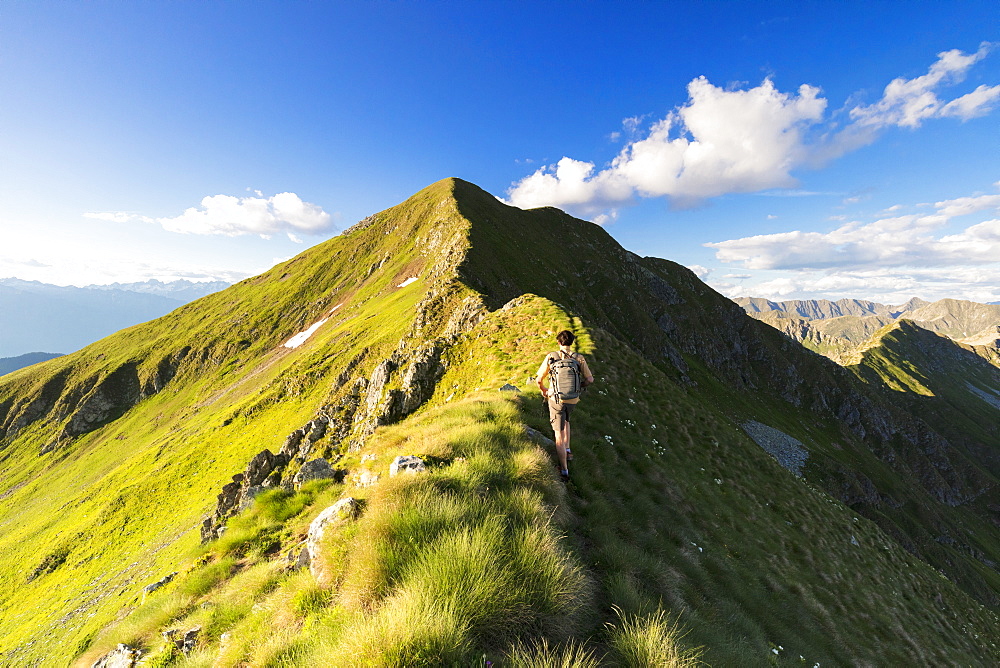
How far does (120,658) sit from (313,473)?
584 cm

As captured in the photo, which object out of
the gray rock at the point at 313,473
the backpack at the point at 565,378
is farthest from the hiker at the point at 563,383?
the gray rock at the point at 313,473

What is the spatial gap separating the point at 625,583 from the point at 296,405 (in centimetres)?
5740

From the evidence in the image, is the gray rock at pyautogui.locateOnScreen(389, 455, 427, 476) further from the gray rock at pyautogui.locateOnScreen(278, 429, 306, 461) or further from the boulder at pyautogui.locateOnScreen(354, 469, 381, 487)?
the gray rock at pyautogui.locateOnScreen(278, 429, 306, 461)

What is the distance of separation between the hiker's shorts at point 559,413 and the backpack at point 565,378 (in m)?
0.20

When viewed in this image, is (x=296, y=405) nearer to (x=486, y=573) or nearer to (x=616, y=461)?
(x=616, y=461)

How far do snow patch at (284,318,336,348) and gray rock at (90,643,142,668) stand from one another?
89351 millimetres

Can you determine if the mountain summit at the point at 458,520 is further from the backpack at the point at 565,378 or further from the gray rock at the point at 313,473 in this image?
the backpack at the point at 565,378

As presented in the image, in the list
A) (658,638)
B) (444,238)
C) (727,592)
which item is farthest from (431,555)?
(444,238)

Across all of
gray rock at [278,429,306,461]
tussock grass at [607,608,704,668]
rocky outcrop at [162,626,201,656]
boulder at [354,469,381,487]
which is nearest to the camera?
tussock grass at [607,608,704,668]

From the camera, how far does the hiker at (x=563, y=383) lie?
9727 millimetres

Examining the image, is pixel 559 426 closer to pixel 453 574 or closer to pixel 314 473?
pixel 453 574

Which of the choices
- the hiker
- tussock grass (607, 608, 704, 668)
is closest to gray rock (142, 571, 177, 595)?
the hiker

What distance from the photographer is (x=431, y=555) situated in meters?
5.04

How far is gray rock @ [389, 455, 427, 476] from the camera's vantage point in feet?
26.5
